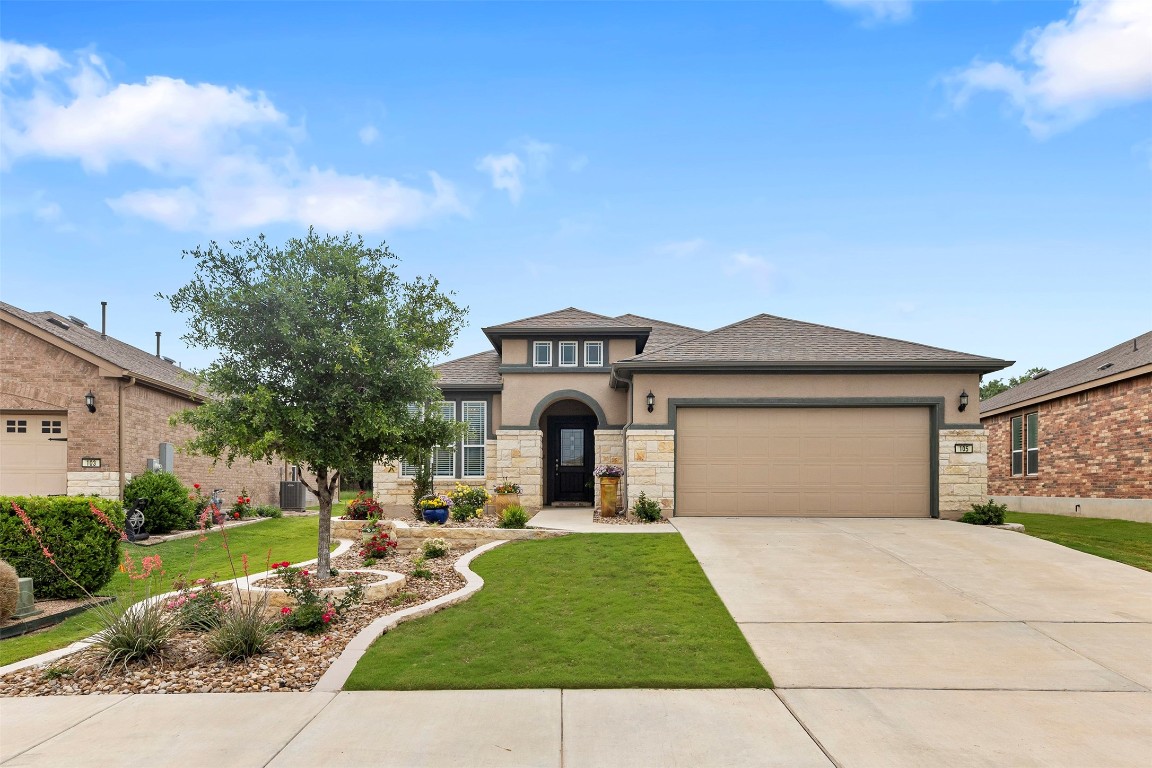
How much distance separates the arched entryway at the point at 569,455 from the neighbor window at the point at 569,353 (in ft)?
6.12

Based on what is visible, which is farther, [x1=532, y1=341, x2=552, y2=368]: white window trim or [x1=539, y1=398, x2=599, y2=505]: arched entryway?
[x1=539, y1=398, x2=599, y2=505]: arched entryway

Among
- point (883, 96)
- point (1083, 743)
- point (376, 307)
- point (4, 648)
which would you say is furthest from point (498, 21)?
point (1083, 743)

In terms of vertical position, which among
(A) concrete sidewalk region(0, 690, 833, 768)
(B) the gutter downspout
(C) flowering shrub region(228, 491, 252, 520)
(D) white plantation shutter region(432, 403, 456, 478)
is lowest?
(C) flowering shrub region(228, 491, 252, 520)

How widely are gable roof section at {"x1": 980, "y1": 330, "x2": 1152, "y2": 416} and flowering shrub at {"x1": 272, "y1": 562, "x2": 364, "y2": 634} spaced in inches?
708

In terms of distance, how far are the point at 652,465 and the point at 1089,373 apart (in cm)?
1392

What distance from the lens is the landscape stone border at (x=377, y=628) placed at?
5688 millimetres

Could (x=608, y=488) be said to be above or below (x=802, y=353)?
below

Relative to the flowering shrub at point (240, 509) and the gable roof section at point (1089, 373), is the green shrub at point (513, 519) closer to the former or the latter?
the flowering shrub at point (240, 509)

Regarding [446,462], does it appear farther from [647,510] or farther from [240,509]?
[240,509]

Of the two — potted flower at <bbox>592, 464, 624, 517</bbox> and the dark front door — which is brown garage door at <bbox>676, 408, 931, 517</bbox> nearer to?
potted flower at <bbox>592, 464, 624, 517</bbox>

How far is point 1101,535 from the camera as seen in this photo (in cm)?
1405

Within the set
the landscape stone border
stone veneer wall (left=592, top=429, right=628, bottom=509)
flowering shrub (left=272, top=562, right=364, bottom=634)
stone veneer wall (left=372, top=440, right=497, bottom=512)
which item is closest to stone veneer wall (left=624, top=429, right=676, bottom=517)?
stone veneer wall (left=592, top=429, right=628, bottom=509)

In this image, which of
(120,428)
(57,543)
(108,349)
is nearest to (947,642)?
(57,543)

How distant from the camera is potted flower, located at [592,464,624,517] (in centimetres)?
1499
